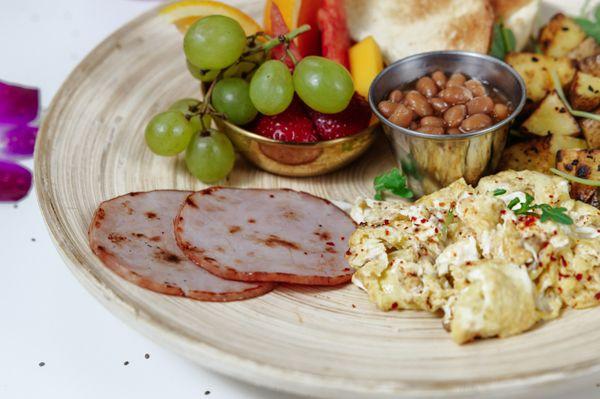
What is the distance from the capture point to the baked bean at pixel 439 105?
264 centimetres

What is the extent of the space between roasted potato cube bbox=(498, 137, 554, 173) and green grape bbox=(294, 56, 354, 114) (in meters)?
0.64

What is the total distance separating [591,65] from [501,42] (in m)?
0.46

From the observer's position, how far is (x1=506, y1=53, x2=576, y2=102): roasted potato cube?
2.94 m

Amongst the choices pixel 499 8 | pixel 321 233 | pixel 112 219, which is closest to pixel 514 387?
pixel 321 233

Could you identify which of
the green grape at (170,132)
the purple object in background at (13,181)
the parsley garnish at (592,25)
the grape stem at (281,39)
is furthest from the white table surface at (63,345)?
the parsley garnish at (592,25)

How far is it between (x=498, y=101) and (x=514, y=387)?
119 centimetres

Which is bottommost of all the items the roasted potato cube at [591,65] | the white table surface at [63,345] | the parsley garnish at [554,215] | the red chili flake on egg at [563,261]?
the white table surface at [63,345]

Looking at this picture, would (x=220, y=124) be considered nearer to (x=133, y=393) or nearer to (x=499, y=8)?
(x=133, y=393)

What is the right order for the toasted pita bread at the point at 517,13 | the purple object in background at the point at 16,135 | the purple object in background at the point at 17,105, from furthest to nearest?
the purple object in background at the point at 17,105, the toasted pita bread at the point at 517,13, the purple object in background at the point at 16,135

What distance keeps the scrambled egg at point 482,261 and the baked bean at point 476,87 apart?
0.47m

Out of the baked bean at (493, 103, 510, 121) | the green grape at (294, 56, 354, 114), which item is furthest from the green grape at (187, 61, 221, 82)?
the baked bean at (493, 103, 510, 121)

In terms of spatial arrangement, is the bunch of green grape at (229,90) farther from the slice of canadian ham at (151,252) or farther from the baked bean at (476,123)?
the baked bean at (476,123)

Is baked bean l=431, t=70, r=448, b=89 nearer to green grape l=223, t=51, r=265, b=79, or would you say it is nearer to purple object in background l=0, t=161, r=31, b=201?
green grape l=223, t=51, r=265, b=79

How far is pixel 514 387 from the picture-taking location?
1.90 metres
